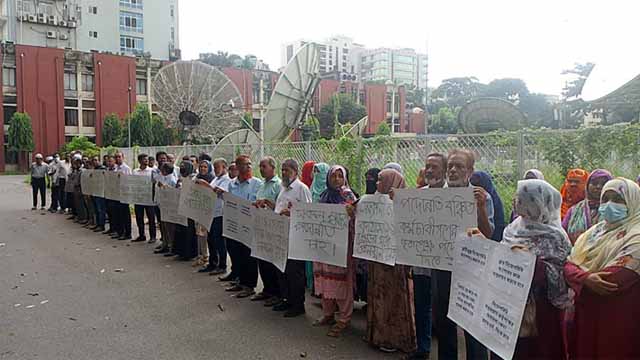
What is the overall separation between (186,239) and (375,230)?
491cm

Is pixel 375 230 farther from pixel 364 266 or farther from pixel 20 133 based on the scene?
pixel 20 133

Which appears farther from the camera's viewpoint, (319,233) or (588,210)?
(319,233)

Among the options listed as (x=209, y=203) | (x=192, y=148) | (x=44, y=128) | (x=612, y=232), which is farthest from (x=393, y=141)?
(x=44, y=128)

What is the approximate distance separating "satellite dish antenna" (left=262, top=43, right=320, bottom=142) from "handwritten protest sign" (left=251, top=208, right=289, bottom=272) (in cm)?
991

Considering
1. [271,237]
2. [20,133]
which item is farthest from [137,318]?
[20,133]

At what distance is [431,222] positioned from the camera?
13.3 feet

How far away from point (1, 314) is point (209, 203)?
109 inches

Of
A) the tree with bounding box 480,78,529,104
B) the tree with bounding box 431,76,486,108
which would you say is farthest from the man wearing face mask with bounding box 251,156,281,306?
the tree with bounding box 431,76,486,108

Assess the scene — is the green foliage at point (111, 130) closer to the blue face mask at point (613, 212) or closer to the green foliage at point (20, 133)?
the green foliage at point (20, 133)

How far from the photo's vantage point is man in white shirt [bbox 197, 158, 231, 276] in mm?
7520

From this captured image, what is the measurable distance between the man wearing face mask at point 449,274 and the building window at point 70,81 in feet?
163

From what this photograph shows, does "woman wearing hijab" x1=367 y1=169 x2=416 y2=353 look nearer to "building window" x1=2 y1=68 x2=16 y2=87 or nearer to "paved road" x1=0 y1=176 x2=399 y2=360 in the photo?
"paved road" x1=0 y1=176 x2=399 y2=360

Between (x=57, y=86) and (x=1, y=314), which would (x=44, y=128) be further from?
(x=1, y=314)

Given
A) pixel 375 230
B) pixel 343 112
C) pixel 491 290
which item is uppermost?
pixel 343 112
